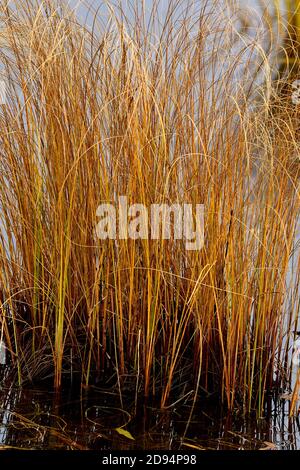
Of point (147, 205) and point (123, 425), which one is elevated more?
point (147, 205)

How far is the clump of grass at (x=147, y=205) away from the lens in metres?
2.95

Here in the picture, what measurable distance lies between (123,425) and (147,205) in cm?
84

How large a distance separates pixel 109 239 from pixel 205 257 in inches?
15.6

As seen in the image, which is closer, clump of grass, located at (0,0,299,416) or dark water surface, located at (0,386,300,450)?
dark water surface, located at (0,386,300,450)

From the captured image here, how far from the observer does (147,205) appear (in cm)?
294

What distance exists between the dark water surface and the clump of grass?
0.09m

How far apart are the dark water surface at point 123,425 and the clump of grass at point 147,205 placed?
0.30ft

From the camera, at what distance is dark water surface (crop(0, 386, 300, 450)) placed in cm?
261

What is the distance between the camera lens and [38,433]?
8.68 ft

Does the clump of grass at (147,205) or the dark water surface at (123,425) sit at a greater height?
the clump of grass at (147,205)

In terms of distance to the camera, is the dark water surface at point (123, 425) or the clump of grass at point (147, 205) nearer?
the dark water surface at point (123, 425)

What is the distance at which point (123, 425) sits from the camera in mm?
2744
